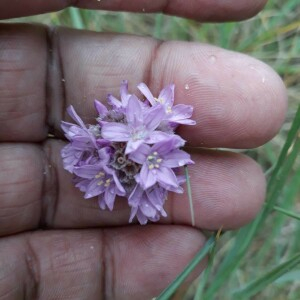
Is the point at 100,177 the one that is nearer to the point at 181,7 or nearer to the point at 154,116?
the point at 154,116

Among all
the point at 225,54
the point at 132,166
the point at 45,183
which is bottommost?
the point at 45,183

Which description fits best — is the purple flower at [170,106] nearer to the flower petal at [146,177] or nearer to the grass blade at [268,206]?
the flower petal at [146,177]

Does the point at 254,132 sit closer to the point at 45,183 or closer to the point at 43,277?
the point at 45,183

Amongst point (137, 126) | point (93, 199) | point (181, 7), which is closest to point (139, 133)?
point (137, 126)

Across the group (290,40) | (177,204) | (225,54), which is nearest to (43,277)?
(177,204)

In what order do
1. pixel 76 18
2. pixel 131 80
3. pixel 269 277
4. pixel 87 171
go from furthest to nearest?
pixel 76 18, pixel 131 80, pixel 87 171, pixel 269 277

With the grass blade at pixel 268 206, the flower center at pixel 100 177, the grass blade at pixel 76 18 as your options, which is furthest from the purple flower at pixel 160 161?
the grass blade at pixel 76 18
